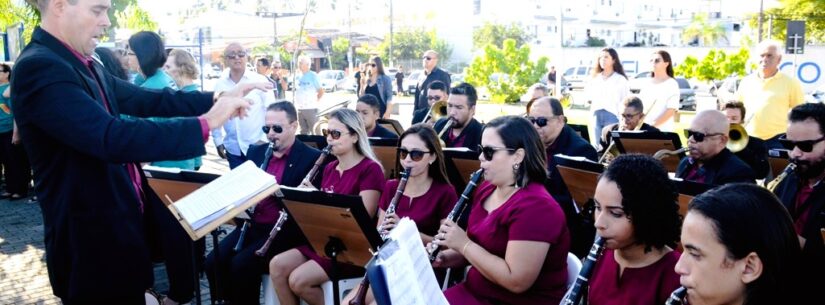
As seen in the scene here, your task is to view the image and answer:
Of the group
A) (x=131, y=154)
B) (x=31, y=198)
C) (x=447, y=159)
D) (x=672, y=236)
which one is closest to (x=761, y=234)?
(x=672, y=236)

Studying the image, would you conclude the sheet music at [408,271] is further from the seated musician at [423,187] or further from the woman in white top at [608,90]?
the woman in white top at [608,90]

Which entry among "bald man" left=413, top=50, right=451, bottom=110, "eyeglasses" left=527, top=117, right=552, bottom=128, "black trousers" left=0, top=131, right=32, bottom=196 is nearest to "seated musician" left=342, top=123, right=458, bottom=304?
"eyeglasses" left=527, top=117, right=552, bottom=128

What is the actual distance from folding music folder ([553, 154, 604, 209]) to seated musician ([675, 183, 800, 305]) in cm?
206

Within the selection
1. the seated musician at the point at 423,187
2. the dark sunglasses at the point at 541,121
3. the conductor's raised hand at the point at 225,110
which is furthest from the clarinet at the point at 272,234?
the dark sunglasses at the point at 541,121

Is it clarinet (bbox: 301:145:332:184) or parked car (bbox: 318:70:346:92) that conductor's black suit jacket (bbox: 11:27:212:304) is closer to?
clarinet (bbox: 301:145:332:184)

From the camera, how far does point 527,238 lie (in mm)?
3363

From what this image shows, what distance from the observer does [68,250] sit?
273cm

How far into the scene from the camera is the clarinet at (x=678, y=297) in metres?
2.61

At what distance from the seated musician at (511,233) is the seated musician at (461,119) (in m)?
2.81

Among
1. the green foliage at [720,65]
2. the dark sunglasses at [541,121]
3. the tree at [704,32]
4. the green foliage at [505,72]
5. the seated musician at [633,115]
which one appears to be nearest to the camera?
the dark sunglasses at [541,121]

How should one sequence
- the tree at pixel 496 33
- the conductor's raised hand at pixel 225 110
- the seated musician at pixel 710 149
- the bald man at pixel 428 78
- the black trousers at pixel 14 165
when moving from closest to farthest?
the conductor's raised hand at pixel 225 110
the seated musician at pixel 710 149
the black trousers at pixel 14 165
the bald man at pixel 428 78
the tree at pixel 496 33

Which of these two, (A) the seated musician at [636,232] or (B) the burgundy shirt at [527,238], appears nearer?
(A) the seated musician at [636,232]

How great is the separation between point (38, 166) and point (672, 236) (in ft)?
8.08

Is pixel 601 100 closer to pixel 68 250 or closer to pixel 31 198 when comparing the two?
pixel 68 250
